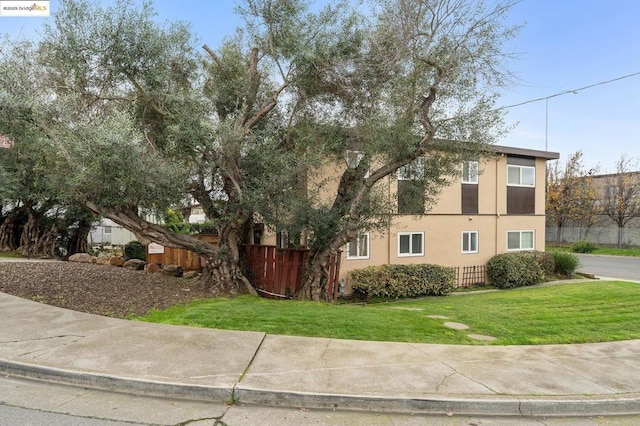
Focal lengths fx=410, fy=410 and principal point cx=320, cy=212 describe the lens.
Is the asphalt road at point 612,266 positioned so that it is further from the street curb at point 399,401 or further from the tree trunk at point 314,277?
the street curb at point 399,401

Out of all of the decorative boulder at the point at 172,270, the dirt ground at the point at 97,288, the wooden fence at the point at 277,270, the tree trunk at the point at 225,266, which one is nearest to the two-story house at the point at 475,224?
the wooden fence at the point at 277,270

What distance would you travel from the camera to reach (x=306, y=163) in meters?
9.02

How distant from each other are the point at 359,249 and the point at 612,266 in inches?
692

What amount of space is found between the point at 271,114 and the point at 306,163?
2.09 m

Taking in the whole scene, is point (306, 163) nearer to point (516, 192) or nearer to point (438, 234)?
point (438, 234)

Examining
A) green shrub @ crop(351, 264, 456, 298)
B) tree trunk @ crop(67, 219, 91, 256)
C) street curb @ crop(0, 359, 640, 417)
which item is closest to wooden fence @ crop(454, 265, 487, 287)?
green shrub @ crop(351, 264, 456, 298)

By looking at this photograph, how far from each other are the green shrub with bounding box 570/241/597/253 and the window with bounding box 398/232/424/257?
22563 millimetres

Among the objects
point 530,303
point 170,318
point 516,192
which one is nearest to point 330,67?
point 170,318

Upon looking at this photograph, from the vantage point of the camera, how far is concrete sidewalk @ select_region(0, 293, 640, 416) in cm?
412

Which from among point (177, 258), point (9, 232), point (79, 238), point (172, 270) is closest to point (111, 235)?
point (79, 238)

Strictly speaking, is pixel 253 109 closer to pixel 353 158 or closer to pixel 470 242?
pixel 353 158

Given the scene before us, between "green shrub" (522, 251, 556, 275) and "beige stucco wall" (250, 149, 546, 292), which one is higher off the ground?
"beige stucco wall" (250, 149, 546, 292)

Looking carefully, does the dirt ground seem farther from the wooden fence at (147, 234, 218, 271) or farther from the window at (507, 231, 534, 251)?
the window at (507, 231, 534, 251)

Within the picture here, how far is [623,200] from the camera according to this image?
1250 inches
